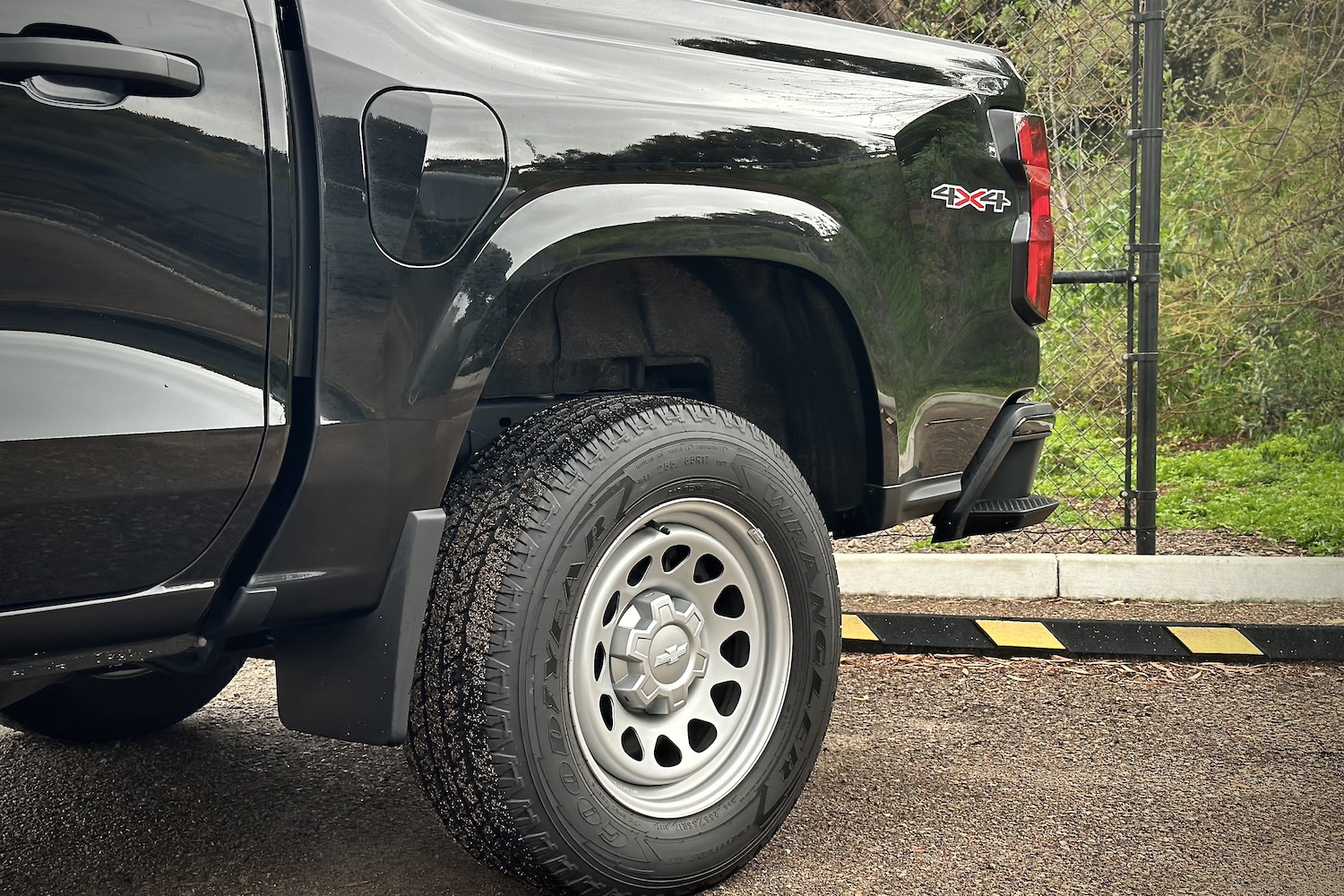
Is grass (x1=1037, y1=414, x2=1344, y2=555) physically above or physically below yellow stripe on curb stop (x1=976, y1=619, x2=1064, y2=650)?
below

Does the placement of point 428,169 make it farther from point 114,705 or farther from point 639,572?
point 114,705

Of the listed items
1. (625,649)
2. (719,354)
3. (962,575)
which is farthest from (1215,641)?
(625,649)

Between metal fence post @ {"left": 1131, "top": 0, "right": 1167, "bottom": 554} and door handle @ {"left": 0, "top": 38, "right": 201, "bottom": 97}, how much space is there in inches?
163

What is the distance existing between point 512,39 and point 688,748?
4.24 feet

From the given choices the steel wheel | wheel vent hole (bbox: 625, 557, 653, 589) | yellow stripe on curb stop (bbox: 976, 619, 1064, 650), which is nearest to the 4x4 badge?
the steel wheel

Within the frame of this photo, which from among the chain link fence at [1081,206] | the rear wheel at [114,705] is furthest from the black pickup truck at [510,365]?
the chain link fence at [1081,206]

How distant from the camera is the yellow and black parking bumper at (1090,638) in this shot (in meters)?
3.98

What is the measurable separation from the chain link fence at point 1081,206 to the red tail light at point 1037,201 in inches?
90.6

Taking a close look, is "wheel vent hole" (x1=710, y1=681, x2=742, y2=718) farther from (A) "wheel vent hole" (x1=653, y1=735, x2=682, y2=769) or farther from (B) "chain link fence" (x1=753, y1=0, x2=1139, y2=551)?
(B) "chain link fence" (x1=753, y1=0, x2=1139, y2=551)

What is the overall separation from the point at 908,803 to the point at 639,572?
885 mm

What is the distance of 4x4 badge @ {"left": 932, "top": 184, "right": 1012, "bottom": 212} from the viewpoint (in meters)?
2.77

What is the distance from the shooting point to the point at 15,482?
159 cm

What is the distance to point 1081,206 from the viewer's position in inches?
251

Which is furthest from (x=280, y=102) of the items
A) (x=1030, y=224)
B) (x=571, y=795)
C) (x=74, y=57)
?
(x=1030, y=224)
